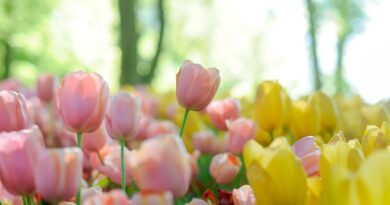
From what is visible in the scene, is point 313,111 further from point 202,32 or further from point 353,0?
point 202,32

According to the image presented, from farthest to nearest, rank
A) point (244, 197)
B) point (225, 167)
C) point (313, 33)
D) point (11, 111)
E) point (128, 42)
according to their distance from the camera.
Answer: point (313, 33) < point (128, 42) < point (225, 167) < point (11, 111) < point (244, 197)

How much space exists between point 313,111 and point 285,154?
0.72 m

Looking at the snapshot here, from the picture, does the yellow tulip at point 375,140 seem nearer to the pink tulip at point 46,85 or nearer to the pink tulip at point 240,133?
the pink tulip at point 240,133

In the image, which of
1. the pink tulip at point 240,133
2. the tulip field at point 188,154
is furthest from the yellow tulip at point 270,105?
the pink tulip at point 240,133

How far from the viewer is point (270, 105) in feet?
5.00

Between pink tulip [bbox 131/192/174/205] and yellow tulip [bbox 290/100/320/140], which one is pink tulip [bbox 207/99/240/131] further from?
pink tulip [bbox 131/192/174/205]

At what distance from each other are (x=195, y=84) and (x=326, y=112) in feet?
1.62

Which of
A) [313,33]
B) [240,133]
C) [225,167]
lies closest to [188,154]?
[225,167]

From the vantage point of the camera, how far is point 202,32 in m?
30.2

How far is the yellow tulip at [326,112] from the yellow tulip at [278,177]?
2.46ft

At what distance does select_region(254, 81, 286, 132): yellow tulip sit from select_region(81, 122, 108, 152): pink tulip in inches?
15.4

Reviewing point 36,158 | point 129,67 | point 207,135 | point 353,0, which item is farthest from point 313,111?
point 353,0

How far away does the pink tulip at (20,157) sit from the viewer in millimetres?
801

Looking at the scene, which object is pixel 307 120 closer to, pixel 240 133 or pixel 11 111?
pixel 240 133
